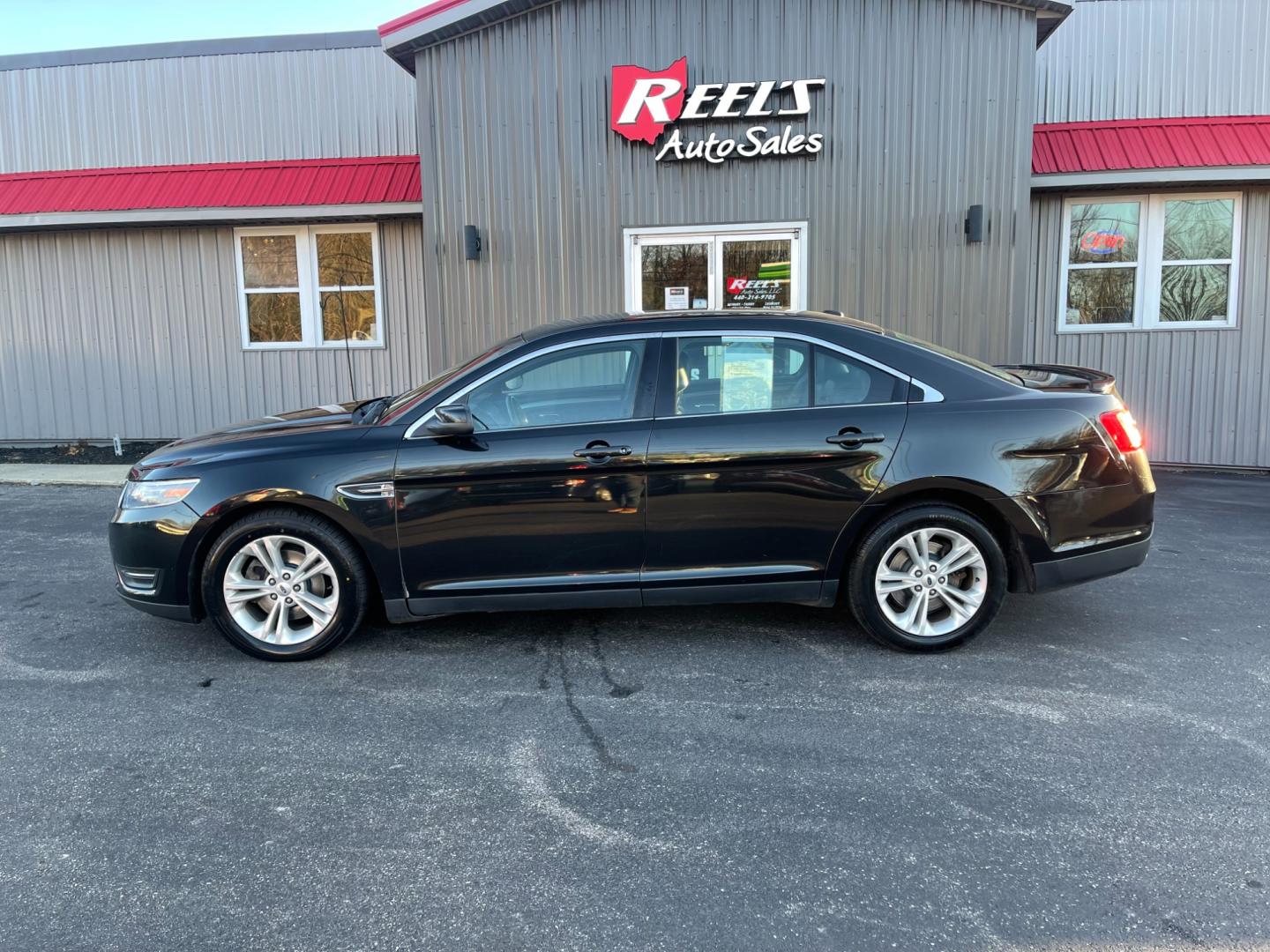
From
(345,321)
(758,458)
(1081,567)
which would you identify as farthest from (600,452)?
(345,321)

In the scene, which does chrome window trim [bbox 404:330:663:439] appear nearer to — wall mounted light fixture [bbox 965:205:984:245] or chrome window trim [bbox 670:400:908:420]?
chrome window trim [bbox 670:400:908:420]

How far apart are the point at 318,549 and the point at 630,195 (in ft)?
18.1

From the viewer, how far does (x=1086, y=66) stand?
33.0 feet

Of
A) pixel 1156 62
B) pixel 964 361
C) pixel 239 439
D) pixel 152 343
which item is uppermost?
pixel 1156 62

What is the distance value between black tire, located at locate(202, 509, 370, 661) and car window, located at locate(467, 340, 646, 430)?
0.91 metres

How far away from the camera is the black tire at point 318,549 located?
442 cm

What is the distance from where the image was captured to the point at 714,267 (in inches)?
351

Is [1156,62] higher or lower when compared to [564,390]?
higher

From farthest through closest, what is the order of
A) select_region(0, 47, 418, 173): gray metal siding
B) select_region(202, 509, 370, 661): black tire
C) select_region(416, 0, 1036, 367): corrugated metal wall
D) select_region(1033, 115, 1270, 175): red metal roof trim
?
select_region(0, 47, 418, 173): gray metal siding, select_region(1033, 115, 1270, 175): red metal roof trim, select_region(416, 0, 1036, 367): corrugated metal wall, select_region(202, 509, 370, 661): black tire

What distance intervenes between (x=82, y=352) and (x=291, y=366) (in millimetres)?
2783

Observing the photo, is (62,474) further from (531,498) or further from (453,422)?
(531,498)

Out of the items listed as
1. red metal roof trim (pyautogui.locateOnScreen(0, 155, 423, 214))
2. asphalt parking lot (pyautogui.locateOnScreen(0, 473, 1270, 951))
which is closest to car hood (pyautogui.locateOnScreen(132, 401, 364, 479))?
asphalt parking lot (pyautogui.locateOnScreen(0, 473, 1270, 951))

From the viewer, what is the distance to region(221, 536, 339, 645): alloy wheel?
4.46 metres

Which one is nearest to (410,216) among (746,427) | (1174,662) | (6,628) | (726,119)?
(726,119)
